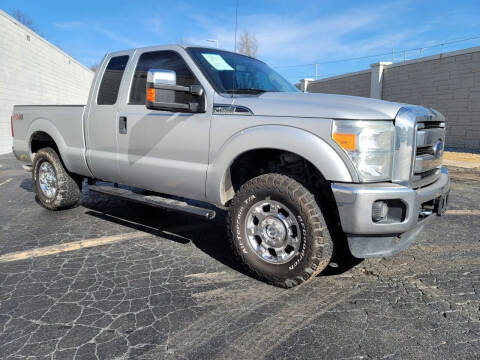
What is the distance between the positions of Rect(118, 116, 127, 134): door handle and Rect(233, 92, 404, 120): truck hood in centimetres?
146

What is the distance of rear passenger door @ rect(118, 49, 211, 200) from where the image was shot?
11.1 feet

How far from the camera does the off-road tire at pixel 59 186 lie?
5.07 metres

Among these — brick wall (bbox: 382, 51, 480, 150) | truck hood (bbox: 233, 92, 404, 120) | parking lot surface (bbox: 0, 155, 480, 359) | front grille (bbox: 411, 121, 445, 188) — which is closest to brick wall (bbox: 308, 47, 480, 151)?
brick wall (bbox: 382, 51, 480, 150)

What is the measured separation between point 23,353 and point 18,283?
1.06 m

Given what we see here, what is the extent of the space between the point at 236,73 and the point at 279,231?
1.72 metres

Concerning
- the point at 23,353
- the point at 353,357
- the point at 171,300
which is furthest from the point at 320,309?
the point at 23,353

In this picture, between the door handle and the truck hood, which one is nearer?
the truck hood

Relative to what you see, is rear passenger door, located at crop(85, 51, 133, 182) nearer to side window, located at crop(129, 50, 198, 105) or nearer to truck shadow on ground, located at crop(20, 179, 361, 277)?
side window, located at crop(129, 50, 198, 105)

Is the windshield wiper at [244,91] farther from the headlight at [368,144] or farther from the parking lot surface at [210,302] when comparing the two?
the parking lot surface at [210,302]

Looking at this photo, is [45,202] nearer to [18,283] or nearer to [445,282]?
[18,283]

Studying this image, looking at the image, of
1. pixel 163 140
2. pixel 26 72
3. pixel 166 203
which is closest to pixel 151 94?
pixel 163 140

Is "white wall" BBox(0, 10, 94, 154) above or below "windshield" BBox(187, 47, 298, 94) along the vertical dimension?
above

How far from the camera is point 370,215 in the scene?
2564 millimetres

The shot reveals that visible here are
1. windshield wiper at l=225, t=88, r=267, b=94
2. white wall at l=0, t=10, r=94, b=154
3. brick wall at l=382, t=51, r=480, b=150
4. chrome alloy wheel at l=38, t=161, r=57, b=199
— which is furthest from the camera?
brick wall at l=382, t=51, r=480, b=150
